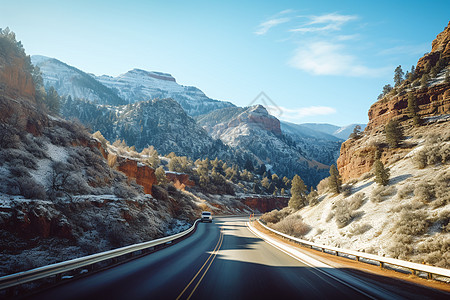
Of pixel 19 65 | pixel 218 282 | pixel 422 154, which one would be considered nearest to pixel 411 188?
pixel 422 154

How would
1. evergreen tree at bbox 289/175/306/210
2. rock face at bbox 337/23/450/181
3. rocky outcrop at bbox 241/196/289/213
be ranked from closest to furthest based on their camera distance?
rock face at bbox 337/23/450/181 < evergreen tree at bbox 289/175/306/210 < rocky outcrop at bbox 241/196/289/213

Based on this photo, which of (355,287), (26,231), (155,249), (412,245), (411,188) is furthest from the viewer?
(411,188)

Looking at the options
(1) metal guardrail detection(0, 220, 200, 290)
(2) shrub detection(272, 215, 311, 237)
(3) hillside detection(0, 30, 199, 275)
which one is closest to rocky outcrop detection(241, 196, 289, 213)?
(2) shrub detection(272, 215, 311, 237)

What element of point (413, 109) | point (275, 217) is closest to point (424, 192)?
point (413, 109)

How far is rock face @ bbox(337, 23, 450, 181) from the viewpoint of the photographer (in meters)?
28.7

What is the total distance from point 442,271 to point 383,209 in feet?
40.1

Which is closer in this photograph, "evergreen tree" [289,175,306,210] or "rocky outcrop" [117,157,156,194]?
"rocky outcrop" [117,157,156,194]

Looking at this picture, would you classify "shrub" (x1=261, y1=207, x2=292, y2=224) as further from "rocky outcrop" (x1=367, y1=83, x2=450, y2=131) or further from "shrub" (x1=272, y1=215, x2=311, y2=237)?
"rocky outcrop" (x1=367, y1=83, x2=450, y2=131)

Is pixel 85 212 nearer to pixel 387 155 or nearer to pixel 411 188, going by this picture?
pixel 411 188

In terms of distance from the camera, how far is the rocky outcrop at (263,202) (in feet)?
294

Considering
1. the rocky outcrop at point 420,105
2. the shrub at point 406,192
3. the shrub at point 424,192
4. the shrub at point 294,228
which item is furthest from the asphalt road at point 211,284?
the rocky outcrop at point 420,105

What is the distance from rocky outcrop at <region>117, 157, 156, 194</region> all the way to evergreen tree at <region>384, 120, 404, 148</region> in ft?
106

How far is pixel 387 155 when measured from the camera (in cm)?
2881

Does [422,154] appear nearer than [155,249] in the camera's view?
No
